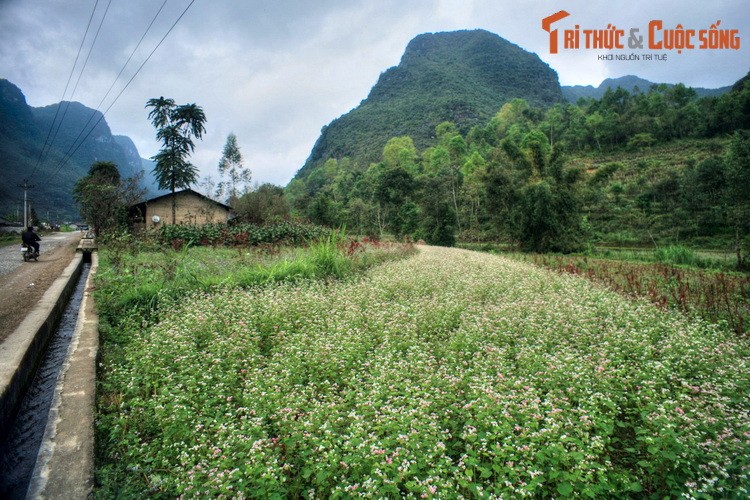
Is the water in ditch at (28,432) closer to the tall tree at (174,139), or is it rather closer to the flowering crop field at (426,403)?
the flowering crop field at (426,403)

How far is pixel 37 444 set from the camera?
354 cm

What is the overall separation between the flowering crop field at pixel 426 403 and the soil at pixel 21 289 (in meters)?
2.48

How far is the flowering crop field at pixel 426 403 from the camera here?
252cm

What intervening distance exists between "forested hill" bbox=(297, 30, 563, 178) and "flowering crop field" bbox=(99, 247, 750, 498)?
325ft

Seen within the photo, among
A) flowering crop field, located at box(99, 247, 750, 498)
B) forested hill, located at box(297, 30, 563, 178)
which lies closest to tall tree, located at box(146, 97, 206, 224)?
flowering crop field, located at box(99, 247, 750, 498)

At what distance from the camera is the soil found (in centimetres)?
624

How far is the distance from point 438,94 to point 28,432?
14906 centimetres

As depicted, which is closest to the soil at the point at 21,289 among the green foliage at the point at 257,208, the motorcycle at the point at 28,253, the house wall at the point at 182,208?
the motorcycle at the point at 28,253

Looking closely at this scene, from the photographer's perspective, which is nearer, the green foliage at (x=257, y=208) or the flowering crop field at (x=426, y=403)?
the flowering crop field at (x=426, y=403)

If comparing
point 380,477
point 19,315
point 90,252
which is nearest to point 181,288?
point 19,315

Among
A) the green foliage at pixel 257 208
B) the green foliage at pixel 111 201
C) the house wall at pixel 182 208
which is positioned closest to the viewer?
the green foliage at pixel 111 201

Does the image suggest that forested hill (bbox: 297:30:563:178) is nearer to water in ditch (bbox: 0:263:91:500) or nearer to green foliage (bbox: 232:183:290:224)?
green foliage (bbox: 232:183:290:224)

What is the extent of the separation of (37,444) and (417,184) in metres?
44.6

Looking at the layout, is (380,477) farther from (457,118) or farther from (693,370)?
(457,118)
